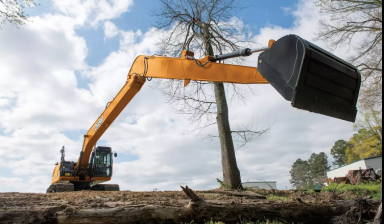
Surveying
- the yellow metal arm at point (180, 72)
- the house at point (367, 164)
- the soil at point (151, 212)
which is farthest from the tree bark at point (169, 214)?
Answer: the house at point (367, 164)

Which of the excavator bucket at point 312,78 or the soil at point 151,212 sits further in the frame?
the soil at point 151,212

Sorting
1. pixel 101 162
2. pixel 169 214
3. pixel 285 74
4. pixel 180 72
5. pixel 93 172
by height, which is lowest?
pixel 169 214

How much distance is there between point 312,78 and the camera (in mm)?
3748

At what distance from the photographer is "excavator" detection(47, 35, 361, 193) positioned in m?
3.73

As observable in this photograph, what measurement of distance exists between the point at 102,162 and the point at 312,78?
1016 centimetres

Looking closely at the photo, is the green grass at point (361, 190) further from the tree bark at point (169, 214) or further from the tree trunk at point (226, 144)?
the tree bark at point (169, 214)

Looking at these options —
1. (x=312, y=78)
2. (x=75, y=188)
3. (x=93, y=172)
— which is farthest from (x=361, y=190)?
(x=75, y=188)

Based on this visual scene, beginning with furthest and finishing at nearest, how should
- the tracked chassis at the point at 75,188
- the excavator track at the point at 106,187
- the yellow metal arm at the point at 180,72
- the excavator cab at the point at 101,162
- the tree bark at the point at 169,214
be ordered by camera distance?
the excavator track at the point at 106,187, the excavator cab at the point at 101,162, the tracked chassis at the point at 75,188, the yellow metal arm at the point at 180,72, the tree bark at the point at 169,214

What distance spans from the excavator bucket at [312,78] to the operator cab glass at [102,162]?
9.39 metres

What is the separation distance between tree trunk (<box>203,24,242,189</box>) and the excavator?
3.20 m

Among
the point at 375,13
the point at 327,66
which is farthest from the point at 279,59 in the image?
the point at 375,13

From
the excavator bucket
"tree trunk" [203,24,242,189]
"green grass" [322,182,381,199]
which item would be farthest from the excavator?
"green grass" [322,182,381,199]

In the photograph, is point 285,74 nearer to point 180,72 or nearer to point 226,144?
point 180,72

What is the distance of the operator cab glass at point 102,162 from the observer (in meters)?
11.9
